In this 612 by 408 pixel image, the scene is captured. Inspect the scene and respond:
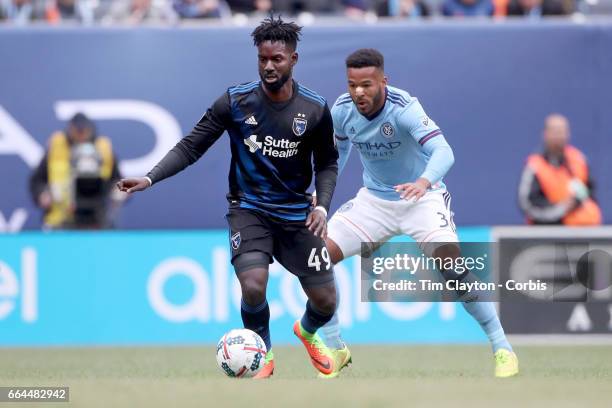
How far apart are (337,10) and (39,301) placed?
5742 mm

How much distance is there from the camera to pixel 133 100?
16141 mm

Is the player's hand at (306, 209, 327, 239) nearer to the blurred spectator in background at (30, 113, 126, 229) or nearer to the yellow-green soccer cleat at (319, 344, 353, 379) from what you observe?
the yellow-green soccer cleat at (319, 344, 353, 379)

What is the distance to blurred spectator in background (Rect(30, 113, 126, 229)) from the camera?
1464 centimetres

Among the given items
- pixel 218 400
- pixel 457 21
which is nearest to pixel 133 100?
pixel 457 21

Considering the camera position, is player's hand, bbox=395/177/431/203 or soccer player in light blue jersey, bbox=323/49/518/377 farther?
soccer player in light blue jersey, bbox=323/49/518/377

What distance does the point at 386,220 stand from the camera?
9898 mm

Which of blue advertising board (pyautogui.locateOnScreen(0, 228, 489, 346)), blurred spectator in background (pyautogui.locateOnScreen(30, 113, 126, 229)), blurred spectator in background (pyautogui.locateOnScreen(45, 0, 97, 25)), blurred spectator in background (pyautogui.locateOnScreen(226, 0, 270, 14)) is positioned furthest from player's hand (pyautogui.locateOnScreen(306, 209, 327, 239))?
blurred spectator in background (pyautogui.locateOnScreen(45, 0, 97, 25))

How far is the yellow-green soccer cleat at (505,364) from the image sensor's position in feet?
30.7

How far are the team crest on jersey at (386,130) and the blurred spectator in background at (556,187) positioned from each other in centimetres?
524

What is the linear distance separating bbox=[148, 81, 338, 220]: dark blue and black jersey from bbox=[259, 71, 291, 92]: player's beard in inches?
4.0

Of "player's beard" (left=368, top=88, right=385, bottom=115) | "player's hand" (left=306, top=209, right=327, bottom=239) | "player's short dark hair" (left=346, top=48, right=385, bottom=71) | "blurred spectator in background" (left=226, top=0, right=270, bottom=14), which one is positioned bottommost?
"player's hand" (left=306, top=209, right=327, bottom=239)

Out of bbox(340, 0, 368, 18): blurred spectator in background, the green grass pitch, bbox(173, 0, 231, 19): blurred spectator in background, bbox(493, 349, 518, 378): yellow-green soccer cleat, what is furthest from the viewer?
bbox(340, 0, 368, 18): blurred spectator in background

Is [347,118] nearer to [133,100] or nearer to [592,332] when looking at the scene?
[592,332]

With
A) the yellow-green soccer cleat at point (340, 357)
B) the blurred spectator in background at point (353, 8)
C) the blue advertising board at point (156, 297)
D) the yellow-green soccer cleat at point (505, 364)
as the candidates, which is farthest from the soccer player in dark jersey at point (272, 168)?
the blurred spectator in background at point (353, 8)
